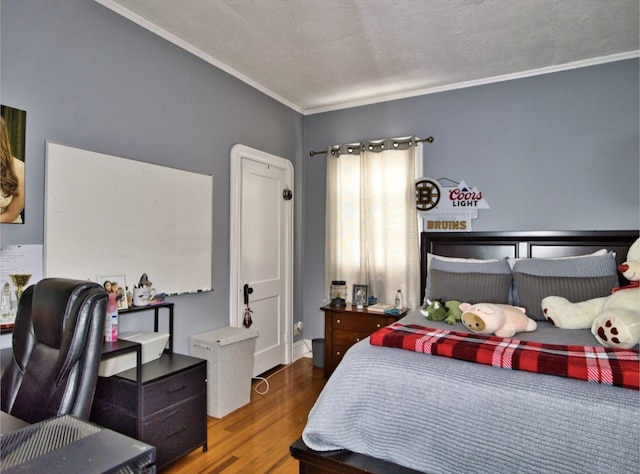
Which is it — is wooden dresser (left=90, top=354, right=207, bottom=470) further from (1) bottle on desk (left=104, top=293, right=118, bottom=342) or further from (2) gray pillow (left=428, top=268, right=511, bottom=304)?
(2) gray pillow (left=428, top=268, right=511, bottom=304)

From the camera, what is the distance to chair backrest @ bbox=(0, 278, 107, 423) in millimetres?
1044

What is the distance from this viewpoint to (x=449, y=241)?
3465mm

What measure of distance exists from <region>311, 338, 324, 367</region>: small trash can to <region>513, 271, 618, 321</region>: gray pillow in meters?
1.88

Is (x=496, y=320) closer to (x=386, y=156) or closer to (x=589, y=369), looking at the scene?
(x=589, y=369)

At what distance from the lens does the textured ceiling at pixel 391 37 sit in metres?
2.36

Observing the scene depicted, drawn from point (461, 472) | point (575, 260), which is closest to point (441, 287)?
point (575, 260)

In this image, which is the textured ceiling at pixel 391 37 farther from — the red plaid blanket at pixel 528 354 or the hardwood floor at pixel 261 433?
the hardwood floor at pixel 261 433

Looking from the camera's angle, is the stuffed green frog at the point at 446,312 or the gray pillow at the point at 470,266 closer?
the stuffed green frog at the point at 446,312

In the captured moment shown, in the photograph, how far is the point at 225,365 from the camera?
275 cm

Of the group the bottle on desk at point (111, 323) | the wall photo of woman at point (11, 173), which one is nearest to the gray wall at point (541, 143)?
the bottle on desk at point (111, 323)

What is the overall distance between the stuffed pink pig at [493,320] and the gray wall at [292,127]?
4.18ft

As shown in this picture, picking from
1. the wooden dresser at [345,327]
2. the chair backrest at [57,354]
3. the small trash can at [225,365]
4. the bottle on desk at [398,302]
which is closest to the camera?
the chair backrest at [57,354]

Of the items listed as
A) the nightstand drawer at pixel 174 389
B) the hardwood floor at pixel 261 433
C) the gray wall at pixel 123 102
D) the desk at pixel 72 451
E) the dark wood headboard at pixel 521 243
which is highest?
the gray wall at pixel 123 102

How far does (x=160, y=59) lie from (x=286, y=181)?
1648mm
